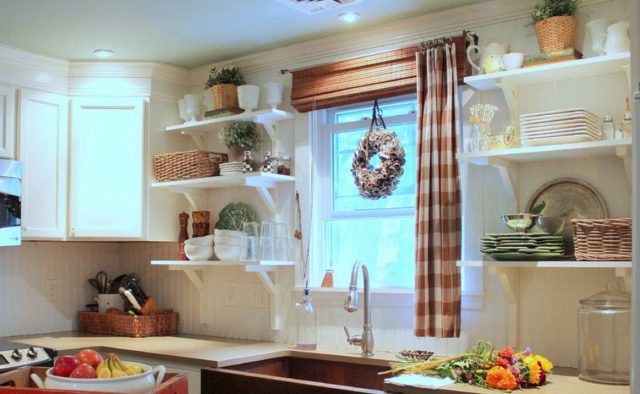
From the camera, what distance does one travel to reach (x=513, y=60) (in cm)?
287

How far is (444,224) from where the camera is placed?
9.98 ft

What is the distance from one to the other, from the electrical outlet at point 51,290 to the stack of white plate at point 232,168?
4.39ft

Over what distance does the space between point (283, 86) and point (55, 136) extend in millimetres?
1267

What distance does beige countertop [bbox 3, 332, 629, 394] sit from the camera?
8.40ft

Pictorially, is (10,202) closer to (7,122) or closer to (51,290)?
(7,122)

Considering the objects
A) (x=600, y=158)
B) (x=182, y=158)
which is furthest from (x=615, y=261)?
(x=182, y=158)

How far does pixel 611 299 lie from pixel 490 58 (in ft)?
3.38

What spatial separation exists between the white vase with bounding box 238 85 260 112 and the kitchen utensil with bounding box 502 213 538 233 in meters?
1.53

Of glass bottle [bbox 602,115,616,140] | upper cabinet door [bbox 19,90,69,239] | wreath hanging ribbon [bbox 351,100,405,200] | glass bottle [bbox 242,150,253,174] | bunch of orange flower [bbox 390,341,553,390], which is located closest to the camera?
bunch of orange flower [bbox 390,341,553,390]

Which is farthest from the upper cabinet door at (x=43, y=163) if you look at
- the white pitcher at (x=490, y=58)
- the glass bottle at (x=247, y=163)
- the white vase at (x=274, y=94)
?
the white pitcher at (x=490, y=58)

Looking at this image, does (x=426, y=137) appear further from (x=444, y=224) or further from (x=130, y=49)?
(x=130, y=49)

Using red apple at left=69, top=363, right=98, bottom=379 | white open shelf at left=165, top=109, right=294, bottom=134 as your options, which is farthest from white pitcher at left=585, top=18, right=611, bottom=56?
red apple at left=69, top=363, right=98, bottom=379

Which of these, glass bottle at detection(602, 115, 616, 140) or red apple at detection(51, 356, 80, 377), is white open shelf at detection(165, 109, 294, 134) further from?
red apple at detection(51, 356, 80, 377)

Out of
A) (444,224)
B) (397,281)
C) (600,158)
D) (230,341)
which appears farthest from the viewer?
(230,341)
